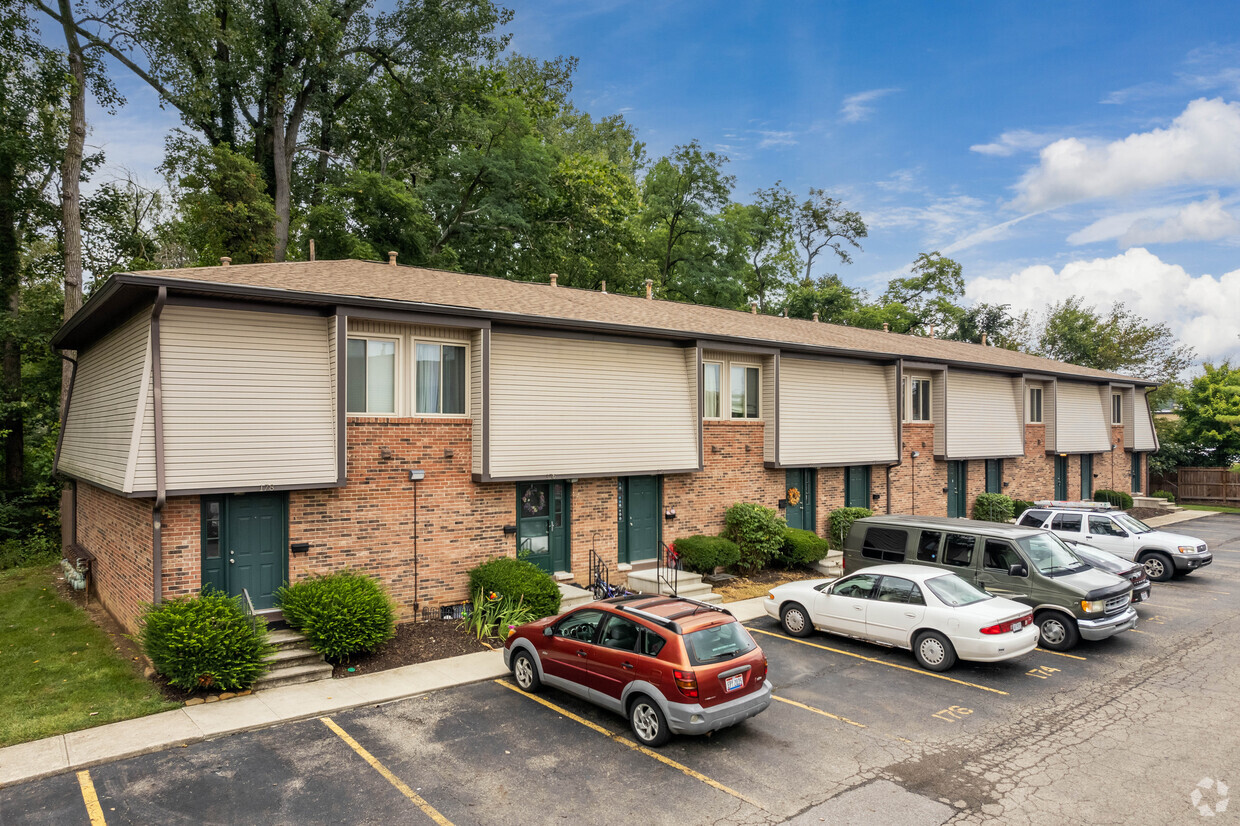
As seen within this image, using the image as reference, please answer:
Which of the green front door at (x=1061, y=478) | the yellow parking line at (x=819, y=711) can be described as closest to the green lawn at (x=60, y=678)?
the yellow parking line at (x=819, y=711)

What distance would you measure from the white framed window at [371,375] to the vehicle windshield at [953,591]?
9.80m

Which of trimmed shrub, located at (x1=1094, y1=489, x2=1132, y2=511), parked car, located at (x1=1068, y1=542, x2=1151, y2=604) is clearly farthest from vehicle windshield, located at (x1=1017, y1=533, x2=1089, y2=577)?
trimmed shrub, located at (x1=1094, y1=489, x2=1132, y2=511)

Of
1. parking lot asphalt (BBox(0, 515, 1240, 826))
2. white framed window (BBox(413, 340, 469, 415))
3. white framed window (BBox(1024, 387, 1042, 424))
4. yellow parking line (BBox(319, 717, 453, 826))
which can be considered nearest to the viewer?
yellow parking line (BBox(319, 717, 453, 826))

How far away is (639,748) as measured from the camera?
7945 millimetres

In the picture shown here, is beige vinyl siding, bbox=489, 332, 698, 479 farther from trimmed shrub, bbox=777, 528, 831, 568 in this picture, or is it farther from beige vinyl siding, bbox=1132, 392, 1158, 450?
beige vinyl siding, bbox=1132, 392, 1158, 450

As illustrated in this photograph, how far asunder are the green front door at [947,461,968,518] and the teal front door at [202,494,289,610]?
2134 centimetres

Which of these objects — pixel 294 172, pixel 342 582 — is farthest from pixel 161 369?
pixel 294 172

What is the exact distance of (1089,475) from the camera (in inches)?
1227

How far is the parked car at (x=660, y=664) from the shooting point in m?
7.61

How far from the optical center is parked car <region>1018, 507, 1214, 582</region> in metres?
17.0

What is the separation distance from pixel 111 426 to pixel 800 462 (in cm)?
1569

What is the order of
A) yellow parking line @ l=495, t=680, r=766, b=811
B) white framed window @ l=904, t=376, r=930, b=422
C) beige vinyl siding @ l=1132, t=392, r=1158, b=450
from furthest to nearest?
beige vinyl siding @ l=1132, t=392, r=1158, b=450 → white framed window @ l=904, t=376, r=930, b=422 → yellow parking line @ l=495, t=680, r=766, b=811

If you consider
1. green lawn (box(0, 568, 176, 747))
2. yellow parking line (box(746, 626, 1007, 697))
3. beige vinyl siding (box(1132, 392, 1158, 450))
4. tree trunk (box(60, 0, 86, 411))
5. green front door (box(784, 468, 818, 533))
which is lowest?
yellow parking line (box(746, 626, 1007, 697))

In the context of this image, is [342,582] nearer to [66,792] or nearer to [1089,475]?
[66,792]
